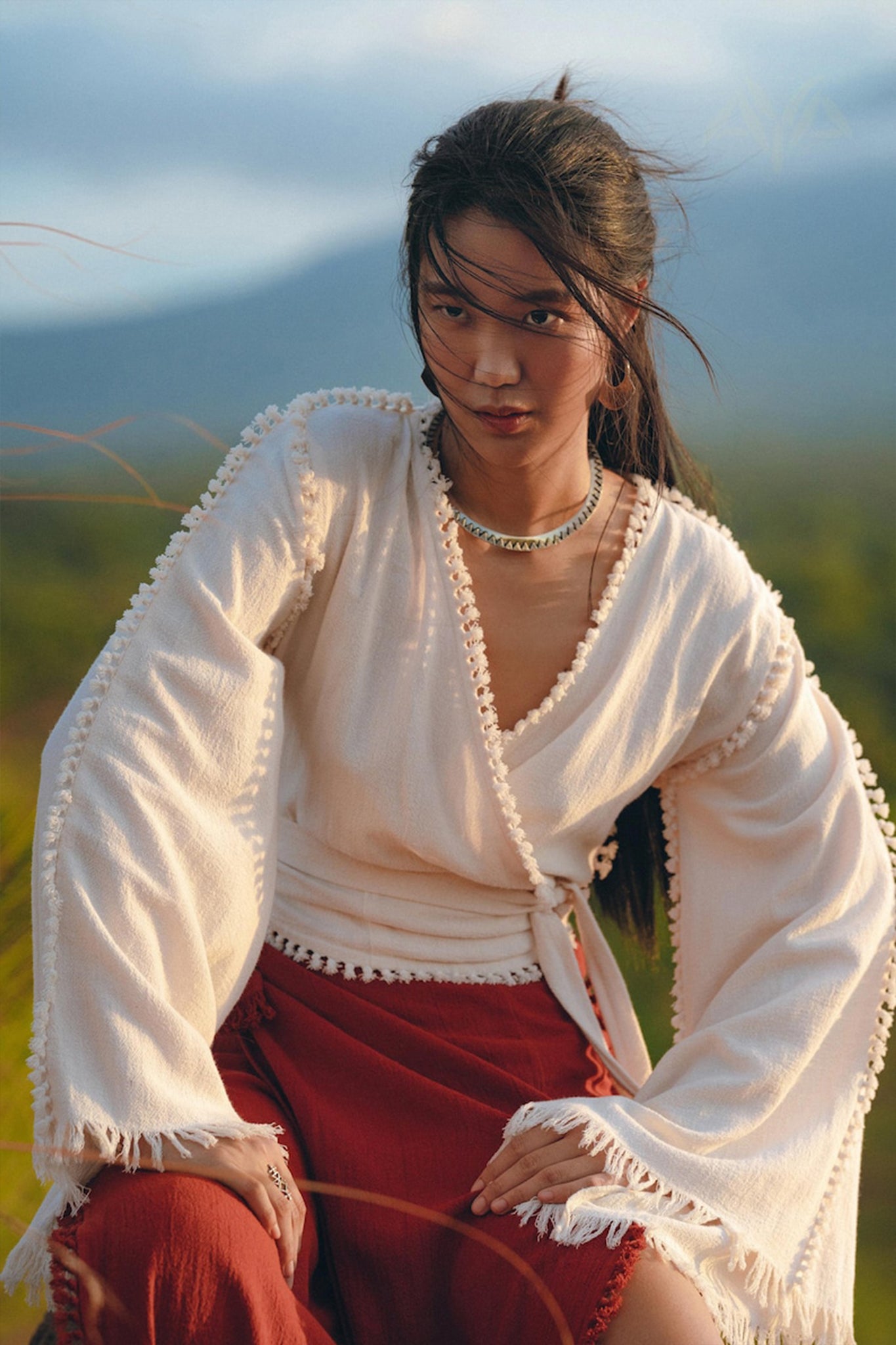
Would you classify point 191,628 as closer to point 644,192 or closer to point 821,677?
point 644,192

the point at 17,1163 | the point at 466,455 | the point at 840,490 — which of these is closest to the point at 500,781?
the point at 466,455

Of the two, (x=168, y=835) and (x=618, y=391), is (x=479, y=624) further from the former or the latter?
(x=168, y=835)

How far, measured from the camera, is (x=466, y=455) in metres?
1.53

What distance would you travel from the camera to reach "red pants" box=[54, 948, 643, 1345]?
1.10 m

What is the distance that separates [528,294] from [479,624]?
364 millimetres

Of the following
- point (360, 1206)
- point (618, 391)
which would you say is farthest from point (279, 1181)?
point (618, 391)

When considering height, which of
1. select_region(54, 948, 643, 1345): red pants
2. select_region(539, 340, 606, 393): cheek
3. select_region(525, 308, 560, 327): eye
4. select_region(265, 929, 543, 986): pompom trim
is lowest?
select_region(54, 948, 643, 1345): red pants

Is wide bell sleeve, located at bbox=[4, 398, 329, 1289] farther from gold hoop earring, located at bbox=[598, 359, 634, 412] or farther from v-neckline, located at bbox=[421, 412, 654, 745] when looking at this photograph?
gold hoop earring, located at bbox=[598, 359, 634, 412]

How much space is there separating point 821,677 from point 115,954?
3.27m

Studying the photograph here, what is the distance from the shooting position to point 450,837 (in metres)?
1.48

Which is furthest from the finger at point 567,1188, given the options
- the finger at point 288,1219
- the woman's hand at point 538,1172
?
the finger at point 288,1219

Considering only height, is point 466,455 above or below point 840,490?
above

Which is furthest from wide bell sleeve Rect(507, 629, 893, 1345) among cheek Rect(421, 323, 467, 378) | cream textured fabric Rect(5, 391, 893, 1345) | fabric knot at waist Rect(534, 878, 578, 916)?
cheek Rect(421, 323, 467, 378)

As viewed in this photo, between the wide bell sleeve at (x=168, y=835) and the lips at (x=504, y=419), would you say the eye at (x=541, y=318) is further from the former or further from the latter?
the wide bell sleeve at (x=168, y=835)
